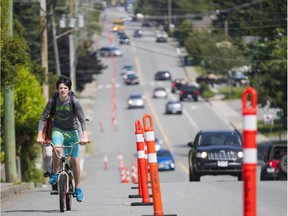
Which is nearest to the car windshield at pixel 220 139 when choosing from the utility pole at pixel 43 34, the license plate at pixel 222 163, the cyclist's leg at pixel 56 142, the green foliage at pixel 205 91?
the license plate at pixel 222 163

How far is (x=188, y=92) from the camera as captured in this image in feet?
336

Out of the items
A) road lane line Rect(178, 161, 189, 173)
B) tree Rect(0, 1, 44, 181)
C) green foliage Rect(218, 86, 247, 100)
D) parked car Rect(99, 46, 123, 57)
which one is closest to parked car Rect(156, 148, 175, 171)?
road lane line Rect(178, 161, 189, 173)

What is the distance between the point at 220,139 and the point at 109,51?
107787 mm

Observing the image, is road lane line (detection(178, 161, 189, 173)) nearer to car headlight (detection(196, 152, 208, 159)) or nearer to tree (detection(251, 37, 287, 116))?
tree (detection(251, 37, 287, 116))

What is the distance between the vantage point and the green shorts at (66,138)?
1551 cm

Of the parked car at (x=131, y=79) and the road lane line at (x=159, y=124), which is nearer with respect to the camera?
the road lane line at (x=159, y=124)

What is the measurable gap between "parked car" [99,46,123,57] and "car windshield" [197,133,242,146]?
106233 millimetres

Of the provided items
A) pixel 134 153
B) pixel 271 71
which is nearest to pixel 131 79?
pixel 134 153

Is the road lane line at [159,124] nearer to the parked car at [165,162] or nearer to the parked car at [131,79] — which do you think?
the parked car at [131,79]

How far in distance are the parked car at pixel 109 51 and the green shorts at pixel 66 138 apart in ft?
395

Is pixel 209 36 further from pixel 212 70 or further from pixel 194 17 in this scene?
pixel 194 17

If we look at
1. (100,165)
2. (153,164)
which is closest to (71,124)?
(153,164)

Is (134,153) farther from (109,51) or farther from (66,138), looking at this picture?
(109,51)

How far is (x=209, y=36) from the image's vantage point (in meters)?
105
